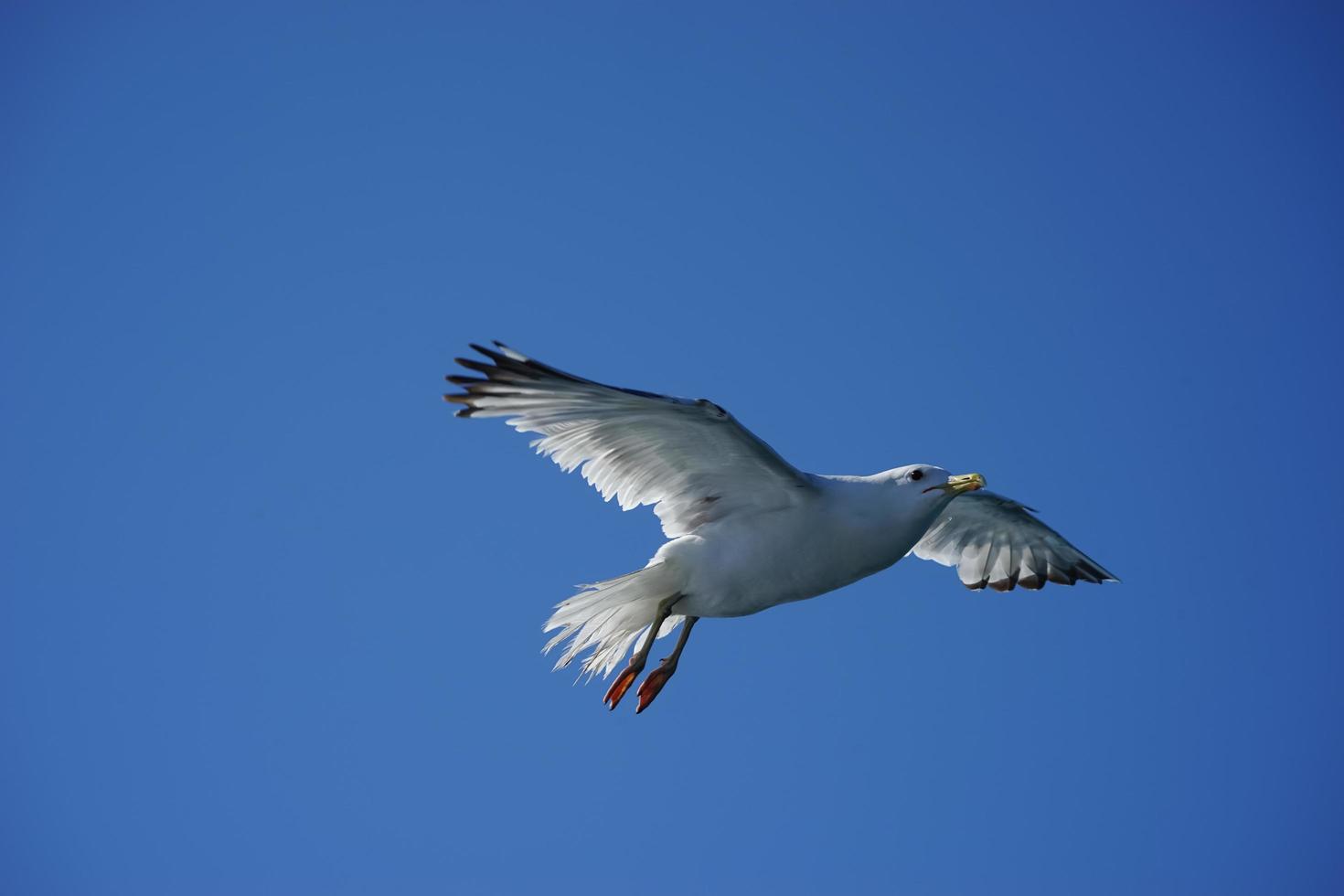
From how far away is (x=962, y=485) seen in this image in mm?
8539

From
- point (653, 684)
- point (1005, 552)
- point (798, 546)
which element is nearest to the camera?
point (798, 546)

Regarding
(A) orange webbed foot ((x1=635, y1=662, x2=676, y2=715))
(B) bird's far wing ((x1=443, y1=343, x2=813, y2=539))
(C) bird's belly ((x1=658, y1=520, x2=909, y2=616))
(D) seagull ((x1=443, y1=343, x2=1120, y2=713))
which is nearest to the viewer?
(B) bird's far wing ((x1=443, y1=343, x2=813, y2=539))

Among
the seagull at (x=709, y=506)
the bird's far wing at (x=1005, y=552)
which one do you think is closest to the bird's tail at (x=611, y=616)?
the seagull at (x=709, y=506)

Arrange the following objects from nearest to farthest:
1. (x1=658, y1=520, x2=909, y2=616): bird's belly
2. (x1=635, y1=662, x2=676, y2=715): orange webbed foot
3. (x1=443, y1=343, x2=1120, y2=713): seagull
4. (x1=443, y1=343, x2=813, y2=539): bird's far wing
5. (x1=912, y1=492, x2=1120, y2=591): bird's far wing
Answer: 1. (x1=443, y1=343, x2=813, y2=539): bird's far wing
2. (x1=443, y1=343, x2=1120, y2=713): seagull
3. (x1=658, y1=520, x2=909, y2=616): bird's belly
4. (x1=635, y1=662, x2=676, y2=715): orange webbed foot
5. (x1=912, y1=492, x2=1120, y2=591): bird's far wing

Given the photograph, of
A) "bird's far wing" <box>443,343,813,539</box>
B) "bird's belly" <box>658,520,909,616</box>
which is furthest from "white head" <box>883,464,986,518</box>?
"bird's far wing" <box>443,343,813,539</box>

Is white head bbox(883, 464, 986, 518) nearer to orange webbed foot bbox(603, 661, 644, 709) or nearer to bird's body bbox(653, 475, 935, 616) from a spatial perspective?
bird's body bbox(653, 475, 935, 616)

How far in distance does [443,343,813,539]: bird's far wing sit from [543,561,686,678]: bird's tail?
15.1 inches

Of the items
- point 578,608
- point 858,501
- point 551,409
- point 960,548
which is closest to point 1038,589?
point 960,548

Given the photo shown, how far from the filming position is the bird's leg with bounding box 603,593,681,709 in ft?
28.7

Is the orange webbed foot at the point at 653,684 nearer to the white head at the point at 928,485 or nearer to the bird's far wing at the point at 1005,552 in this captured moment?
the white head at the point at 928,485

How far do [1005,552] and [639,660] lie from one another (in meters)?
4.11

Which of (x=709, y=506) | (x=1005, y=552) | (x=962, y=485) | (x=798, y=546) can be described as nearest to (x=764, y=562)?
(x=798, y=546)

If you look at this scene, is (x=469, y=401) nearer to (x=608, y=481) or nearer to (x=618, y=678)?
(x=608, y=481)

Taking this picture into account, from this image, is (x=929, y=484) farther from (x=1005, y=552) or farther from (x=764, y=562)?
(x=1005, y=552)
